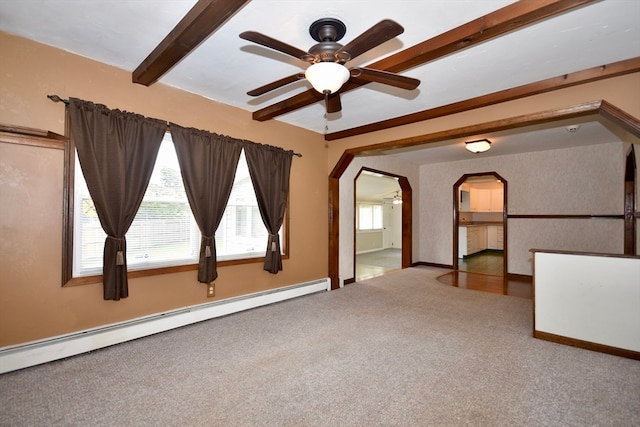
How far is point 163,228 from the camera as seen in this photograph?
3111mm

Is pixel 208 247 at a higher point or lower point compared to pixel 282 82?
lower

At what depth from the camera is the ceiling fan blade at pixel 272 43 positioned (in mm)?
1604

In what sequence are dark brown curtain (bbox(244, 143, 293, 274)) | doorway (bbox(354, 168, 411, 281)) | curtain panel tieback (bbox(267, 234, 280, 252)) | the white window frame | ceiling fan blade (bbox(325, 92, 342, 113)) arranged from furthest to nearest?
the white window frame → doorway (bbox(354, 168, 411, 281)) → curtain panel tieback (bbox(267, 234, 280, 252)) → dark brown curtain (bbox(244, 143, 293, 274)) → ceiling fan blade (bbox(325, 92, 342, 113))

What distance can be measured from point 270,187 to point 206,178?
0.88 m

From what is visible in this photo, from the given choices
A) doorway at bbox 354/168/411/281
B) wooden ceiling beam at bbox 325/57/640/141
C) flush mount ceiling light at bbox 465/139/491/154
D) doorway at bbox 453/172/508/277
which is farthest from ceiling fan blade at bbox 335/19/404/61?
doorway at bbox 453/172/508/277

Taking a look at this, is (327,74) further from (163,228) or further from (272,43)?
(163,228)

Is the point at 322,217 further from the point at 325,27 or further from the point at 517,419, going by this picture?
the point at 517,419

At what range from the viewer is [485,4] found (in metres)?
1.84

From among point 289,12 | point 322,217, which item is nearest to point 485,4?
point 289,12

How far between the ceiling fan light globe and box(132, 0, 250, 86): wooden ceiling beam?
1.73 ft

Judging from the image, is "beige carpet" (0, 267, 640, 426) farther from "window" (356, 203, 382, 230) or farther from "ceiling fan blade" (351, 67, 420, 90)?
"window" (356, 203, 382, 230)


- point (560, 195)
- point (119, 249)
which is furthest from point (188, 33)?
point (560, 195)

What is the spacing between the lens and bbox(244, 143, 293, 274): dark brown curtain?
3.75 m

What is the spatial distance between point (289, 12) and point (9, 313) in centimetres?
300
